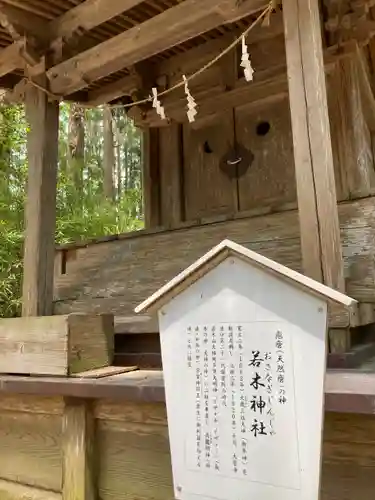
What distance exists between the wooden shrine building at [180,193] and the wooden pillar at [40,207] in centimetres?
1

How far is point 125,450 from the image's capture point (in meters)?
2.78

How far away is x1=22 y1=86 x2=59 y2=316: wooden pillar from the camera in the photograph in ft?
12.4

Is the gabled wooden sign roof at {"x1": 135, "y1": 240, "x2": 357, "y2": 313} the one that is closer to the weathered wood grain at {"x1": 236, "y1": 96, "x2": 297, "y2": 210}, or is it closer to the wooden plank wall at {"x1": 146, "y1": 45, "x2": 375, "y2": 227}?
the wooden plank wall at {"x1": 146, "y1": 45, "x2": 375, "y2": 227}

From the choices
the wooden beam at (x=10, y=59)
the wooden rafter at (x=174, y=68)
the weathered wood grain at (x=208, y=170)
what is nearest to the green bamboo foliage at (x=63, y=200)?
the wooden rafter at (x=174, y=68)

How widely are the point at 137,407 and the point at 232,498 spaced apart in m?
1.05

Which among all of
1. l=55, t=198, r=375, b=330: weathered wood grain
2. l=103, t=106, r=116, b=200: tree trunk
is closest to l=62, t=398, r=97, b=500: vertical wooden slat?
l=55, t=198, r=375, b=330: weathered wood grain

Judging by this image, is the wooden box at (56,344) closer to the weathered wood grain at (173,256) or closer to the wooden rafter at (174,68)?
the weathered wood grain at (173,256)

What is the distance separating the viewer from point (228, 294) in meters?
1.92

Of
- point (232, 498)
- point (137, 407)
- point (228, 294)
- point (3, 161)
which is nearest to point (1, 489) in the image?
point (137, 407)

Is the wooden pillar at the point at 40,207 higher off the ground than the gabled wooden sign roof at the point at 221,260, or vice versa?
the wooden pillar at the point at 40,207

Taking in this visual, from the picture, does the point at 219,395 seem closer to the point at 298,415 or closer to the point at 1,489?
the point at 298,415

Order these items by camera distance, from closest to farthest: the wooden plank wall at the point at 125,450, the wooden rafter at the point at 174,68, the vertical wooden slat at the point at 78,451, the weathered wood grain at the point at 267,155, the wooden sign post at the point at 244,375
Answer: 1. the wooden sign post at the point at 244,375
2. the wooden plank wall at the point at 125,450
3. the vertical wooden slat at the point at 78,451
4. the weathered wood grain at the point at 267,155
5. the wooden rafter at the point at 174,68

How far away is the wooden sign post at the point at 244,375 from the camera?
168 cm

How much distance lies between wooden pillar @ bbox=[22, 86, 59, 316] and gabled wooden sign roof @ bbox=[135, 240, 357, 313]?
6.46ft
